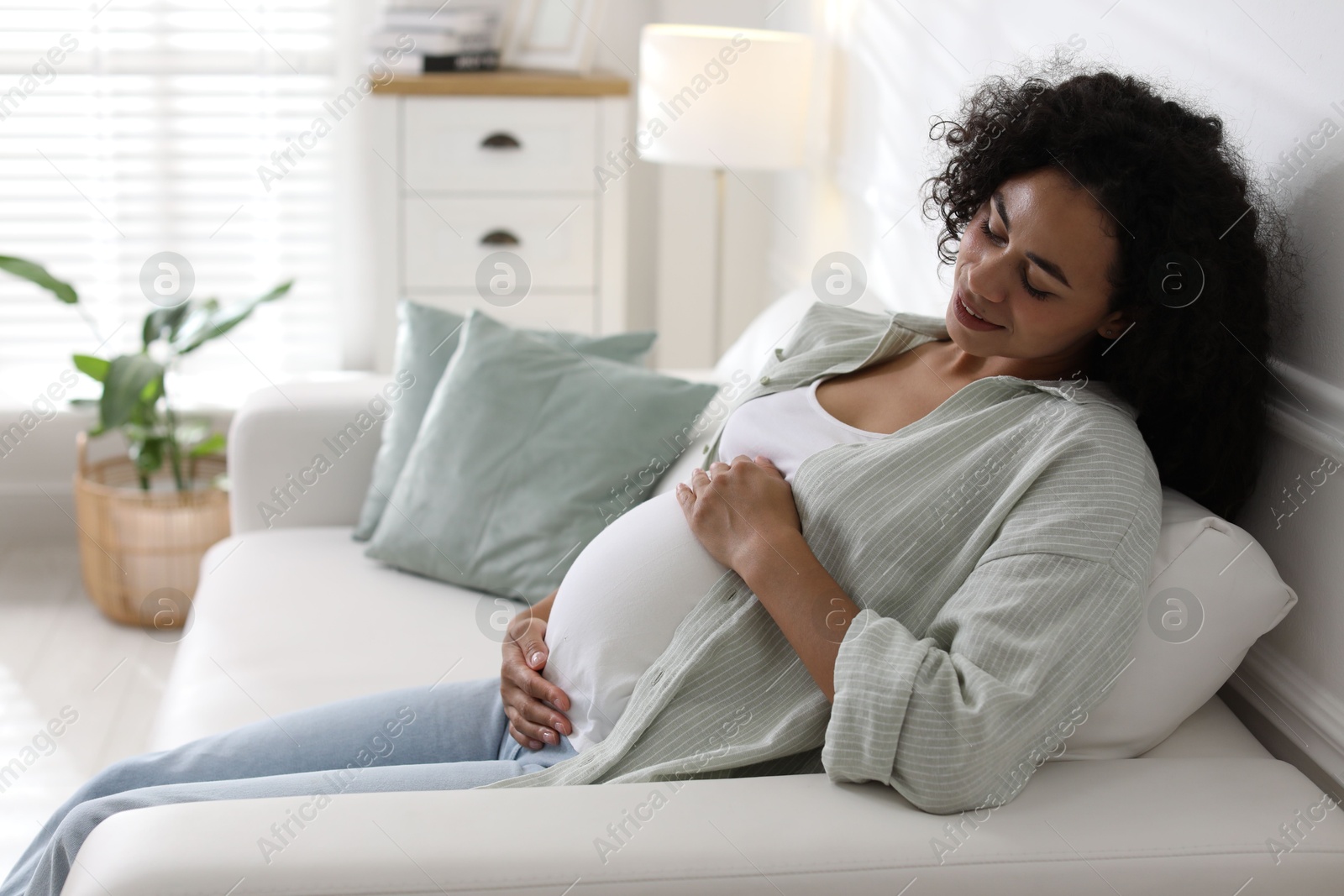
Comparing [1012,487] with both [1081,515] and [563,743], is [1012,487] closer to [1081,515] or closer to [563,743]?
[1081,515]

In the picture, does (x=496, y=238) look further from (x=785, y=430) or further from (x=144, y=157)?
(x=785, y=430)

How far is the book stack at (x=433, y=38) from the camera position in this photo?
3010 mm

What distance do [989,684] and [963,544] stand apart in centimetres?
18

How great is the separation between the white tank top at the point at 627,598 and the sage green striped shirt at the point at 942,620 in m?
0.03

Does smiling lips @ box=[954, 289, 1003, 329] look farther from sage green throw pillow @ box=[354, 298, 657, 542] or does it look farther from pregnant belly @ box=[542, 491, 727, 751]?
sage green throw pillow @ box=[354, 298, 657, 542]

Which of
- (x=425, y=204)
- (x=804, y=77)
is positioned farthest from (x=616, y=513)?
(x=425, y=204)

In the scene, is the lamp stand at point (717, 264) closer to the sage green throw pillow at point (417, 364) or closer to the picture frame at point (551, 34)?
the picture frame at point (551, 34)

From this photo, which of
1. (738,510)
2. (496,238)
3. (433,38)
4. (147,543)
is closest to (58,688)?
(147,543)

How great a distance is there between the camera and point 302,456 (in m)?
2.02

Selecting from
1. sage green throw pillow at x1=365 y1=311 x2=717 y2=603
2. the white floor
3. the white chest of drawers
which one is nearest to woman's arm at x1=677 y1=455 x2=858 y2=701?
sage green throw pillow at x1=365 y1=311 x2=717 y2=603

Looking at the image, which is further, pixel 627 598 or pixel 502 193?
pixel 502 193

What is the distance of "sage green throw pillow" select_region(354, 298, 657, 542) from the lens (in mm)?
1953

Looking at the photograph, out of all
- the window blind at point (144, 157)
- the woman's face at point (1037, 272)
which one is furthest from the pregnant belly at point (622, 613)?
the window blind at point (144, 157)

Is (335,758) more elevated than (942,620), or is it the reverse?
(942,620)
